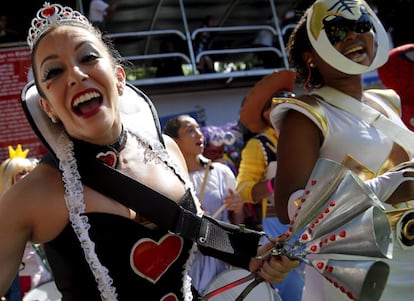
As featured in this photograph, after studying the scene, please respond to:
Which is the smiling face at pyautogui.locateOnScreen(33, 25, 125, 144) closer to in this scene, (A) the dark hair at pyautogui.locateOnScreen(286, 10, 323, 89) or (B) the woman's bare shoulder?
(B) the woman's bare shoulder

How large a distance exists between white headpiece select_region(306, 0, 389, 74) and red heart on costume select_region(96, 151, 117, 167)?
92 centimetres

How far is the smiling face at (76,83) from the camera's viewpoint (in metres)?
1.60

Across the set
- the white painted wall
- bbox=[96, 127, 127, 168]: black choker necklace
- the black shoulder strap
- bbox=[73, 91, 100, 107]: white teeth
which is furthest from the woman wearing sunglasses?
the white painted wall

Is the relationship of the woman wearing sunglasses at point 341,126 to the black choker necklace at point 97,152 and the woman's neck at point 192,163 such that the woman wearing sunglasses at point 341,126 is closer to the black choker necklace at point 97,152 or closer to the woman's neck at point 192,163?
the black choker necklace at point 97,152

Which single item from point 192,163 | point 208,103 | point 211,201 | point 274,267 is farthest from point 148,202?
point 208,103

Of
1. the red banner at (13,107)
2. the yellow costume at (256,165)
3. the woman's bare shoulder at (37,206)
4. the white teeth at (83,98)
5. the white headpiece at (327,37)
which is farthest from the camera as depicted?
the red banner at (13,107)

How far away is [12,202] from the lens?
148cm

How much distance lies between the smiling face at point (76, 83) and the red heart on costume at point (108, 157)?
43mm

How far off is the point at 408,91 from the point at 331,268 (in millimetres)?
1843

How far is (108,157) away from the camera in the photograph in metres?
1.68

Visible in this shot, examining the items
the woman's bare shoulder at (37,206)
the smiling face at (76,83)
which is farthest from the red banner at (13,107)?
the woman's bare shoulder at (37,206)

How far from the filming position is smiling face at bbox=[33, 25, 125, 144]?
5.25ft

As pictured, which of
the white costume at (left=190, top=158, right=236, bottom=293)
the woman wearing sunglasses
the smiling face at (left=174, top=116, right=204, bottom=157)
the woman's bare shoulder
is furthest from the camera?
the smiling face at (left=174, top=116, right=204, bottom=157)

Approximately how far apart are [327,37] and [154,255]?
1069 mm
